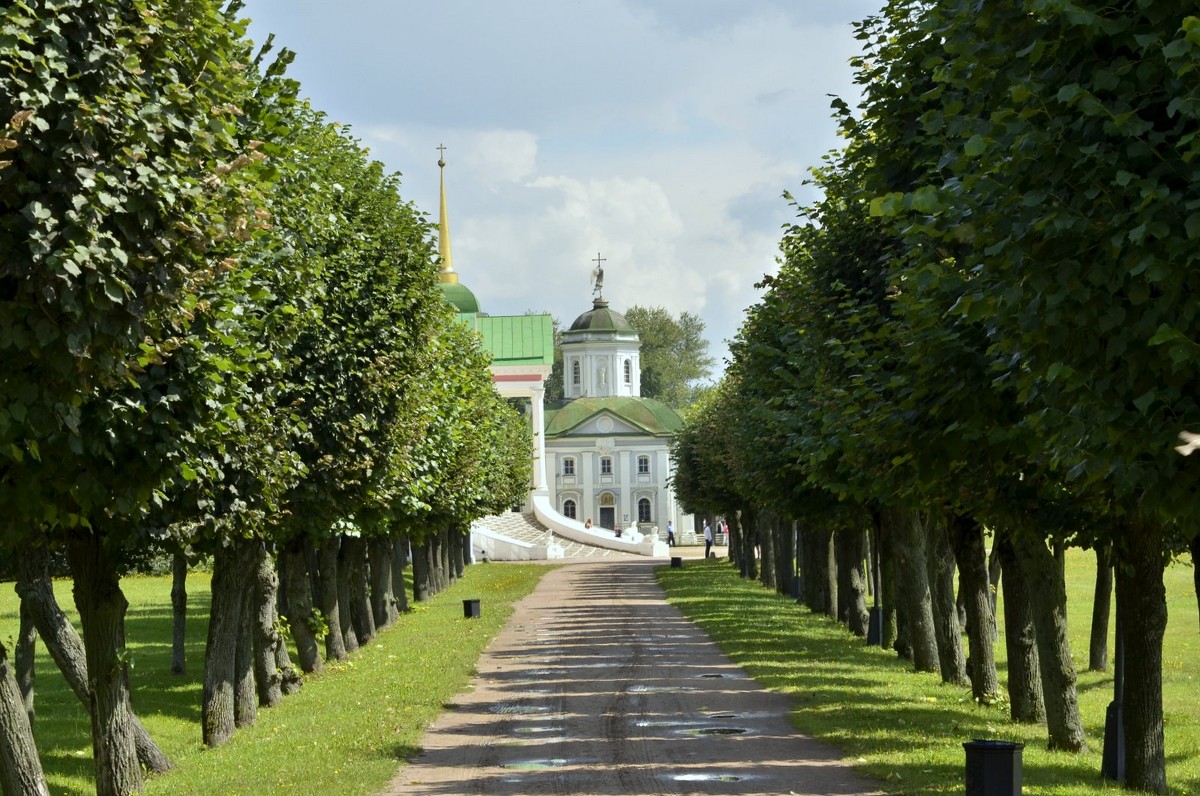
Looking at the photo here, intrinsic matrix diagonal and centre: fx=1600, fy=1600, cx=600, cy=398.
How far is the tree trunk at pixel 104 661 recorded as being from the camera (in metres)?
14.6

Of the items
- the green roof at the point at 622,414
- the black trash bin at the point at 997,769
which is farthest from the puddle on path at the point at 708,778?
the green roof at the point at 622,414

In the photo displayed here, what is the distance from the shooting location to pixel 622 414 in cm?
13338

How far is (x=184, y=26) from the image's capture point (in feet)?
34.1

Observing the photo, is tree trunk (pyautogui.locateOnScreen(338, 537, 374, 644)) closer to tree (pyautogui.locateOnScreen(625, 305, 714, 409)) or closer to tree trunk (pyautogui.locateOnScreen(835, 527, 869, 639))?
tree trunk (pyautogui.locateOnScreen(835, 527, 869, 639))

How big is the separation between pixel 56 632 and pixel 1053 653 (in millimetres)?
10406

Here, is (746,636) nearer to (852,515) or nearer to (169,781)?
(852,515)

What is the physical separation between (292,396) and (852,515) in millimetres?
11446

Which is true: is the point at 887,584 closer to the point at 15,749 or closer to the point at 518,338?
the point at 15,749

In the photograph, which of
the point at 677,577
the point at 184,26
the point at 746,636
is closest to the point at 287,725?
the point at 184,26

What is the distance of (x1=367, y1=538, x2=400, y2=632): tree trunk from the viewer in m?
37.9

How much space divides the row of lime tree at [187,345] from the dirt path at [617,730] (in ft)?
10.3

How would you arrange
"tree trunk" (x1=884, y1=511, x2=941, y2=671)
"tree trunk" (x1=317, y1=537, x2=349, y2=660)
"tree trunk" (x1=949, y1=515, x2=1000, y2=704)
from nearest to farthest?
"tree trunk" (x1=949, y1=515, x2=1000, y2=704) → "tree trunk" (x1=884, y1=511, x2=941, y2=671) → "tree trunk" (x1=317, y1=537, x2=349, y2=660)

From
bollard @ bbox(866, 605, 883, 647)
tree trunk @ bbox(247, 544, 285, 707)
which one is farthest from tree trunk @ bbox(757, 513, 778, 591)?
tree trunk @ bbox(247, 544, 285, 707)

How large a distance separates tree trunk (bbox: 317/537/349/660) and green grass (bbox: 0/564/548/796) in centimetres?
48
